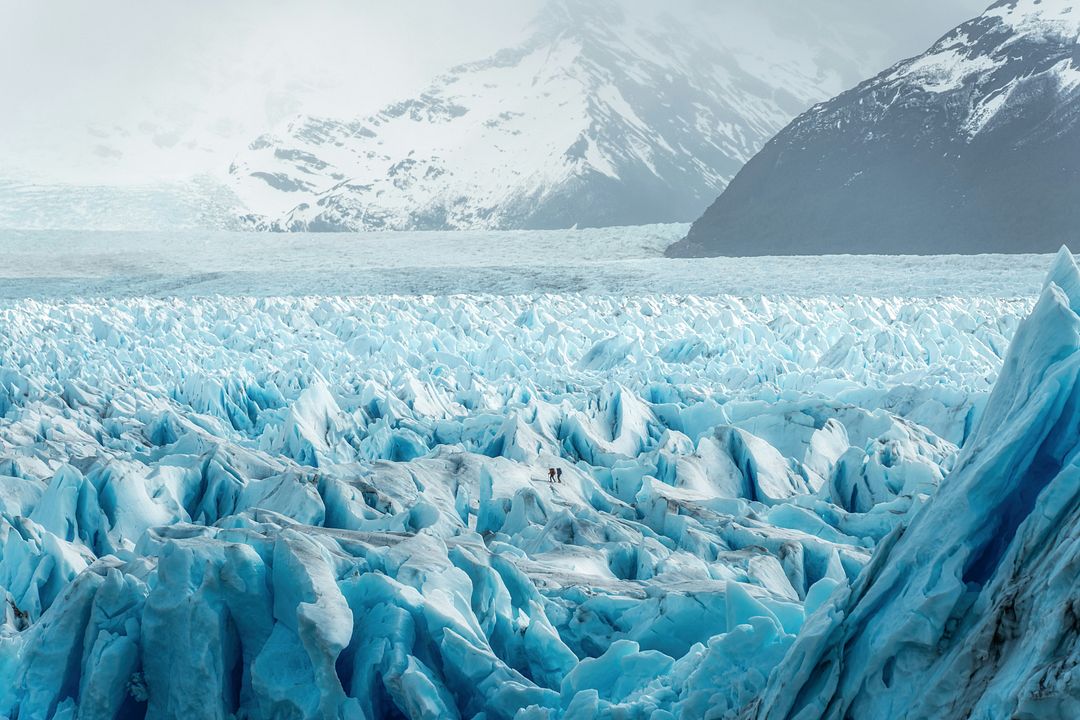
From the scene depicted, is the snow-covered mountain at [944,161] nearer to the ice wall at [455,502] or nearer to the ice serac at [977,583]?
the ice wall at [455,502]

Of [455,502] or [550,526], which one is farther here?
[455,502]

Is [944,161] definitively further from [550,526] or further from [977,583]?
[977,583]

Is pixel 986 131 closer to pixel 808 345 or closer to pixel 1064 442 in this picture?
pixel 808 345

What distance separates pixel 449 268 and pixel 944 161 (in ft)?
50.9

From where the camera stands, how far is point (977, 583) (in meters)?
2.90

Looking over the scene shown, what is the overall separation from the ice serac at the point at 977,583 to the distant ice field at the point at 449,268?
16390 mm

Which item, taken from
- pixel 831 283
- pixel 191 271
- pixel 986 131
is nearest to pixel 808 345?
pixel 831 283

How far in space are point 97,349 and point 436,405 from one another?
5524 mm

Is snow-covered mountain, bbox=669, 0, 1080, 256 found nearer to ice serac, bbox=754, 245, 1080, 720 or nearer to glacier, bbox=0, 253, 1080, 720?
glacier, bbox=0, 253, 1080, 720

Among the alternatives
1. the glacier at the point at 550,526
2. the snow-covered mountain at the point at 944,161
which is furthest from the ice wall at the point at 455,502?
the snow-covered mountain at the point at 944,161

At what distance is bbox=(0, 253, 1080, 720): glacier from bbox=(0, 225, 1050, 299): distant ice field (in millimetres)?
6873

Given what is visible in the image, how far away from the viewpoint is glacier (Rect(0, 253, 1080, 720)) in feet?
9.59

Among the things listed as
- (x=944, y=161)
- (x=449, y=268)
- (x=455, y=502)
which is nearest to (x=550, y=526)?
(x=455, y=502)

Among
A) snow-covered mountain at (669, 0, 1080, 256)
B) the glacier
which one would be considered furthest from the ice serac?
snow-covered mountain at (669, 0, 1080, 256)
